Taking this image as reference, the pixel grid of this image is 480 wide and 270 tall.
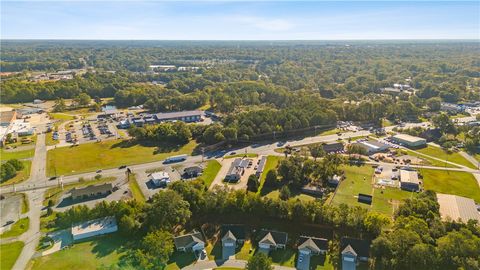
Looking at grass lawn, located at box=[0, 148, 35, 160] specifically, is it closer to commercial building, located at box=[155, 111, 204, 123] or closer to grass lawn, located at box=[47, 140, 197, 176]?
grass lawn, located at box=[47, 140, 197, 176]

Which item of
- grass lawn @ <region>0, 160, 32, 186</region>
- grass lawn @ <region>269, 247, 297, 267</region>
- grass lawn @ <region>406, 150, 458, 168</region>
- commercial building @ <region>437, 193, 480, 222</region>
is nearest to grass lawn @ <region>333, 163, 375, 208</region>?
commercial building @ <region>437, 193, 480, 222</region>

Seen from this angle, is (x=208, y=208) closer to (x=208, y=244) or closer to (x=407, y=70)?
(x=208, y=244)

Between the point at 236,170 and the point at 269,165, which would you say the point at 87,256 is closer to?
the point at 236,170

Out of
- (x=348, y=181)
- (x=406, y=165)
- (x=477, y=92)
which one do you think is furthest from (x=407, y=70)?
(x=348, y=181)

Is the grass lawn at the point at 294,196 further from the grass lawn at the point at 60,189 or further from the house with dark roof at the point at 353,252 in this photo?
the grass lawn at the point at 60,189

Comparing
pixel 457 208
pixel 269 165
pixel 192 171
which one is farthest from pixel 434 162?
pixel 192 171

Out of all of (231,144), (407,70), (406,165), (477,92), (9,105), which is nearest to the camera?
(406,165)
